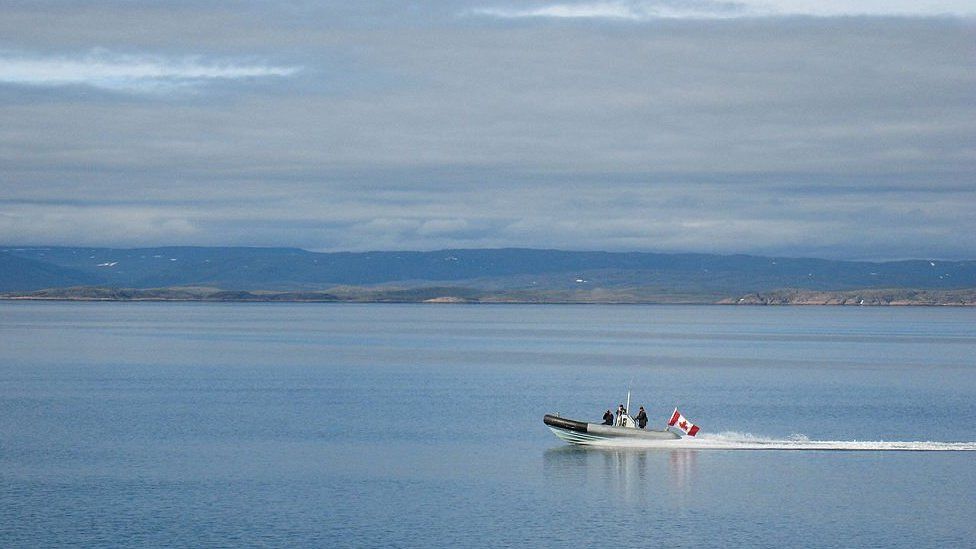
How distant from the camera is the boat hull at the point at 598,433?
59.2 metres

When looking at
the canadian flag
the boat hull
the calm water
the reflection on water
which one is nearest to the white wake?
the boat hull

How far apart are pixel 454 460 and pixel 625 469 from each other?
7282 mm

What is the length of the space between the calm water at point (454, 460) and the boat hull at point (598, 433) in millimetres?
791

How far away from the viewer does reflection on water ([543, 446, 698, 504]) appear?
162 ft

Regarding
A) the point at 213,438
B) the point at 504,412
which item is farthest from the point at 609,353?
the point at 213,438

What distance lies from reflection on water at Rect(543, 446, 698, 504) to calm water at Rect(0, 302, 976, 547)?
0.60 ft

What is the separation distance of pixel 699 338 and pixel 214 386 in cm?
10790

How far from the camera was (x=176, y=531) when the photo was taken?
3978cm

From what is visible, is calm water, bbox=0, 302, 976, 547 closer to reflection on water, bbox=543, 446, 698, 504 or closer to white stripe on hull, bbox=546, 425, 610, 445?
reflection on water, bbox=543, 446, 698, 504

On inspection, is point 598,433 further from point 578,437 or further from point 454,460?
point 454,460

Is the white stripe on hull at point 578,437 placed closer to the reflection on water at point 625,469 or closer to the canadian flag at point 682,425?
the reflection on water at point 625,469

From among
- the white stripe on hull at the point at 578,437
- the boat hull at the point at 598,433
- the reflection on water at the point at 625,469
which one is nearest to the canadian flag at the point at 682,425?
the boat hull at the point at 598,433

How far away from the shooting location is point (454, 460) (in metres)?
54.8

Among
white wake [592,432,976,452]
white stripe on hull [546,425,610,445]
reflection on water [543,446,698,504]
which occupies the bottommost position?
reflection on water [543,446,698,504]
